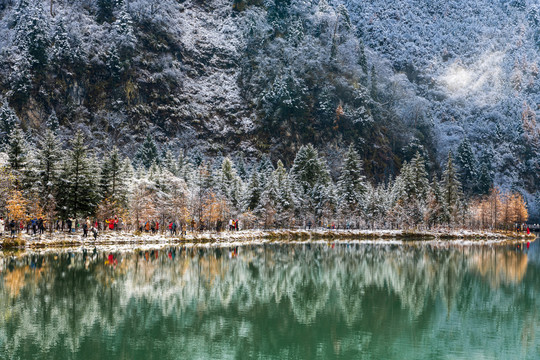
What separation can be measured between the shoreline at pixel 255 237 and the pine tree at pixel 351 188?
7.37m

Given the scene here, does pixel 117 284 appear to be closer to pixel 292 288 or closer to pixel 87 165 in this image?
pixel 292 288

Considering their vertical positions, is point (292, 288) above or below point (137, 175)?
below

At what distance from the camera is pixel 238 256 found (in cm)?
5856

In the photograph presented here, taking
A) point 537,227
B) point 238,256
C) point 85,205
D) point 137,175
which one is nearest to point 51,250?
point 85,205

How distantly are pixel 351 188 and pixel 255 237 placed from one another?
30.0m

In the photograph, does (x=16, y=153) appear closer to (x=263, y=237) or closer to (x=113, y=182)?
(x=113, y=182)

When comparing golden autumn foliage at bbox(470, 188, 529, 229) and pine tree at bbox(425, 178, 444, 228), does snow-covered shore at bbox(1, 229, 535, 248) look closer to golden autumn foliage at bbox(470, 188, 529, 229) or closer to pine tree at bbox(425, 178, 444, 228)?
pine tree at bbox(425, 178, 444, 228)

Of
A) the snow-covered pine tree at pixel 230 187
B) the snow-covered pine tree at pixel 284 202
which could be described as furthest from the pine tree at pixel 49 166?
the snow-covered pine tree at pixel 284 202

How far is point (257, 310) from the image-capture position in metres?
29.5

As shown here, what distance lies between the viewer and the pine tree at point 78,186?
70000 mm

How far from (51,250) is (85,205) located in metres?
14.3

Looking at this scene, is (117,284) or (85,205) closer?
(117,284)

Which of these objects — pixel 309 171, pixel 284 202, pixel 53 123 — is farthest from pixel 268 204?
pixel 53 123

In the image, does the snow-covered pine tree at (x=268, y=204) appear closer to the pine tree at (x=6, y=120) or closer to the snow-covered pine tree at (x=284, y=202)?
the snow-covered pine tree at (x=284, y=202)
